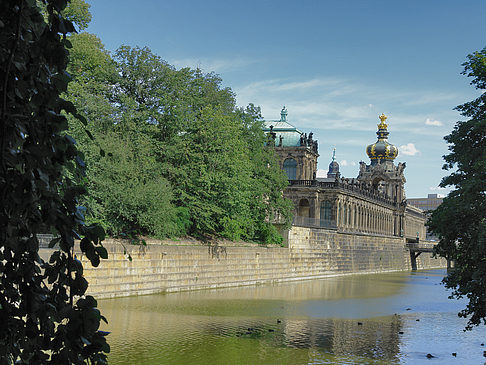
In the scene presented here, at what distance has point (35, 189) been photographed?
3.32m

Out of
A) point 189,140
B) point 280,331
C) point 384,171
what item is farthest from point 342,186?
point 280,331

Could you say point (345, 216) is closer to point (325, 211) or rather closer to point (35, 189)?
point (325, 211)

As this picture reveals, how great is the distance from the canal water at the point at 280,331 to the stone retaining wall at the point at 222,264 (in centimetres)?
117

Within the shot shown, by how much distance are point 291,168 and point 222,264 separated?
39395 mm

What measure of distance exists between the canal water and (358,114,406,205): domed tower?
69855 millimetres

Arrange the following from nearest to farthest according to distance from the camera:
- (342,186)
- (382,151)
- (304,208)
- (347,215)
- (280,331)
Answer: (280,331), (342,186), (347,215), (304,208), (382,151)

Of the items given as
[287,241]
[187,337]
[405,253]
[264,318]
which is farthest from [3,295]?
[405,253]

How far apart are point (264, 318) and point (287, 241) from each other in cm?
2735

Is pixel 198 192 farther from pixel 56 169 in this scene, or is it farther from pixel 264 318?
pixel 56 169

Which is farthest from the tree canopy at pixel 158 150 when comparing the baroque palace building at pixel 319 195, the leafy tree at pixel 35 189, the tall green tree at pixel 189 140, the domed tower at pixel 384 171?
the domed tower at pixel 384 171

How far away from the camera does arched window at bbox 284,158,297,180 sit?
79375mm

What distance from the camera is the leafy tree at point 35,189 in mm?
3266

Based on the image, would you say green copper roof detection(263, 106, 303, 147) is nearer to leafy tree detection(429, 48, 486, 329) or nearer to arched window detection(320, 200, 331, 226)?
arched window detection(320, 200, 331, 226)

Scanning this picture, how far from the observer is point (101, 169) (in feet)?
107
